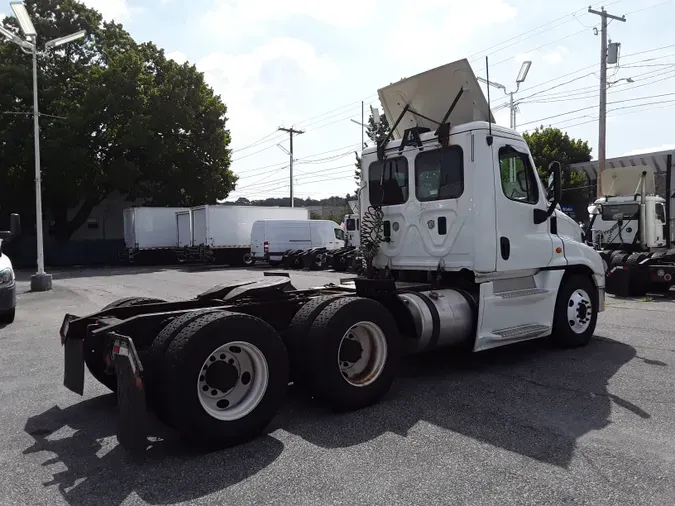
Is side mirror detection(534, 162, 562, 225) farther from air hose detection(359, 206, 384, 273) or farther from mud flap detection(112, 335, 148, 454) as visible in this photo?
mud flap detection(112, 335, 148, 454)

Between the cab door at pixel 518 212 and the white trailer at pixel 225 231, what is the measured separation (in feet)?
75.1

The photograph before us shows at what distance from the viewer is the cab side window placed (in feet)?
21.1

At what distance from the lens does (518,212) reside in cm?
655

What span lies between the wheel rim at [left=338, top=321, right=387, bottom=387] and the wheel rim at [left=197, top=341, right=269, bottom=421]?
910 mm

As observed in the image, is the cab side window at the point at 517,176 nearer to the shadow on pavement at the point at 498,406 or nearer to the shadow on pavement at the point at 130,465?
the shadow on pavement at the point at 498,406

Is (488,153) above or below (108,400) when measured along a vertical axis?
above

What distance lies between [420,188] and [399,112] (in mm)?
1208

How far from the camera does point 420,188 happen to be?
6.73 meters

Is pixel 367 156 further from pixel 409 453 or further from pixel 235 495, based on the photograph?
pixel 235 495

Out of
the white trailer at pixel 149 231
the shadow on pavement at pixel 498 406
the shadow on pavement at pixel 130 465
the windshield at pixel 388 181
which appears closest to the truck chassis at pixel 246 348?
the shadow on pavement at pixel 130 465

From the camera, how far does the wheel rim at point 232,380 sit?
4188mm

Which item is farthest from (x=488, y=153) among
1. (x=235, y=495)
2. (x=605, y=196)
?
(x=605, y=196)

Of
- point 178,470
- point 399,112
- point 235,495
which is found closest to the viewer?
point 235,495

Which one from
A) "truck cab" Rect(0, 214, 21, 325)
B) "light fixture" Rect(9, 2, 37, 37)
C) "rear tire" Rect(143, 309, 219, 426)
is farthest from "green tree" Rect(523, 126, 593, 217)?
"rear tire" Rect(143, 309, 219, 426)
